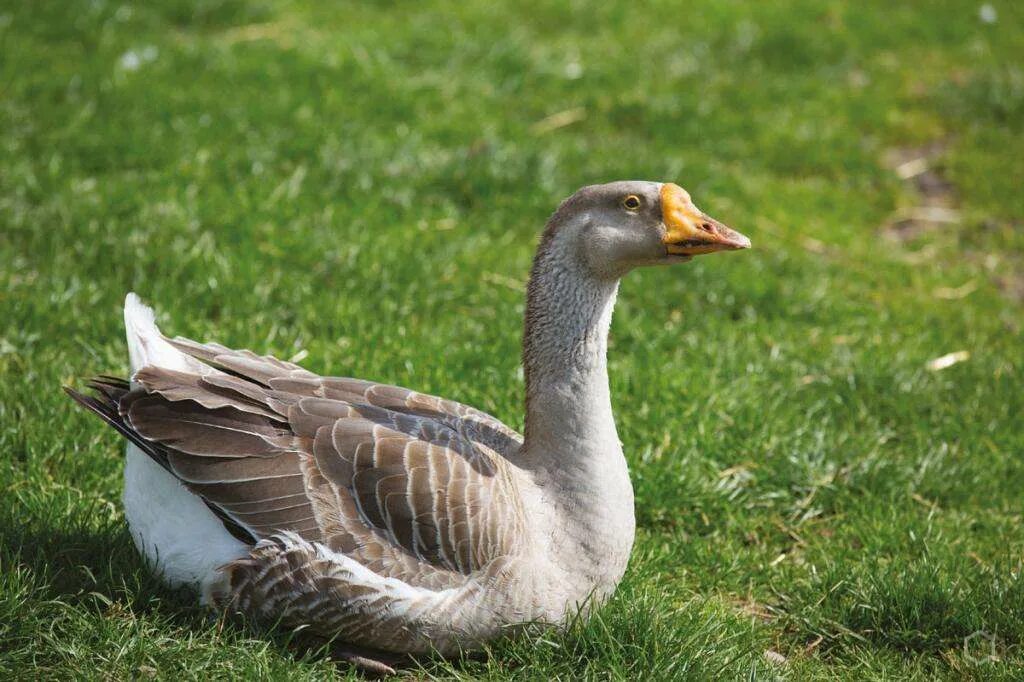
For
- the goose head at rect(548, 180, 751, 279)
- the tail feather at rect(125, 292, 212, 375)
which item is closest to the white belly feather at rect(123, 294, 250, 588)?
the tail feather at rect(125, 292, 212, 375)

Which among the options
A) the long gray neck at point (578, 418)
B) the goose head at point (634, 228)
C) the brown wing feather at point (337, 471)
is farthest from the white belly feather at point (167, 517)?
the goose head at point (634, 228)

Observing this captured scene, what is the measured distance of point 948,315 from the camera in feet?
21.8

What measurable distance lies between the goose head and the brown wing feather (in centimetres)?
78

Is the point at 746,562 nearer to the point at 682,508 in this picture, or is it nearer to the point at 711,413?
the point at 682,508

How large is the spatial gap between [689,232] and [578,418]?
74 centimetres

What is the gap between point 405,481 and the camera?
3.62m

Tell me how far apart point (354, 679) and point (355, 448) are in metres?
0.74

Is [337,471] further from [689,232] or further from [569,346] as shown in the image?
[689,232]

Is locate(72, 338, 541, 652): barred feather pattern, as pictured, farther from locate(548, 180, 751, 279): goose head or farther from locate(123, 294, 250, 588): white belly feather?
locate(548, 180, 751, 279): goose head

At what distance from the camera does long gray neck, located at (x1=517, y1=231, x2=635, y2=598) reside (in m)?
3.78

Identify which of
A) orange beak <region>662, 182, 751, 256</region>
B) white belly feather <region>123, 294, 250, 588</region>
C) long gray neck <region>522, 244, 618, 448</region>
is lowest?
white belly feather <region>123, 294, 250, 588</region>

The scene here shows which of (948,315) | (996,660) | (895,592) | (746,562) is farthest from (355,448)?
(948,315)

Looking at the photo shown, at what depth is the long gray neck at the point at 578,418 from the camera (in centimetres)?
378

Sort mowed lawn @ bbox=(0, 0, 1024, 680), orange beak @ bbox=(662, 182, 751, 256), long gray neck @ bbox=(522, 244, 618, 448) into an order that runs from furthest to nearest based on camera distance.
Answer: mowed lawn @ bbox=(0, 0, 1024, 680) → long gray neck @ bbox=(522, 244, 618, 448) → orange beak @ bbox=(662, 182, 751, 256)
